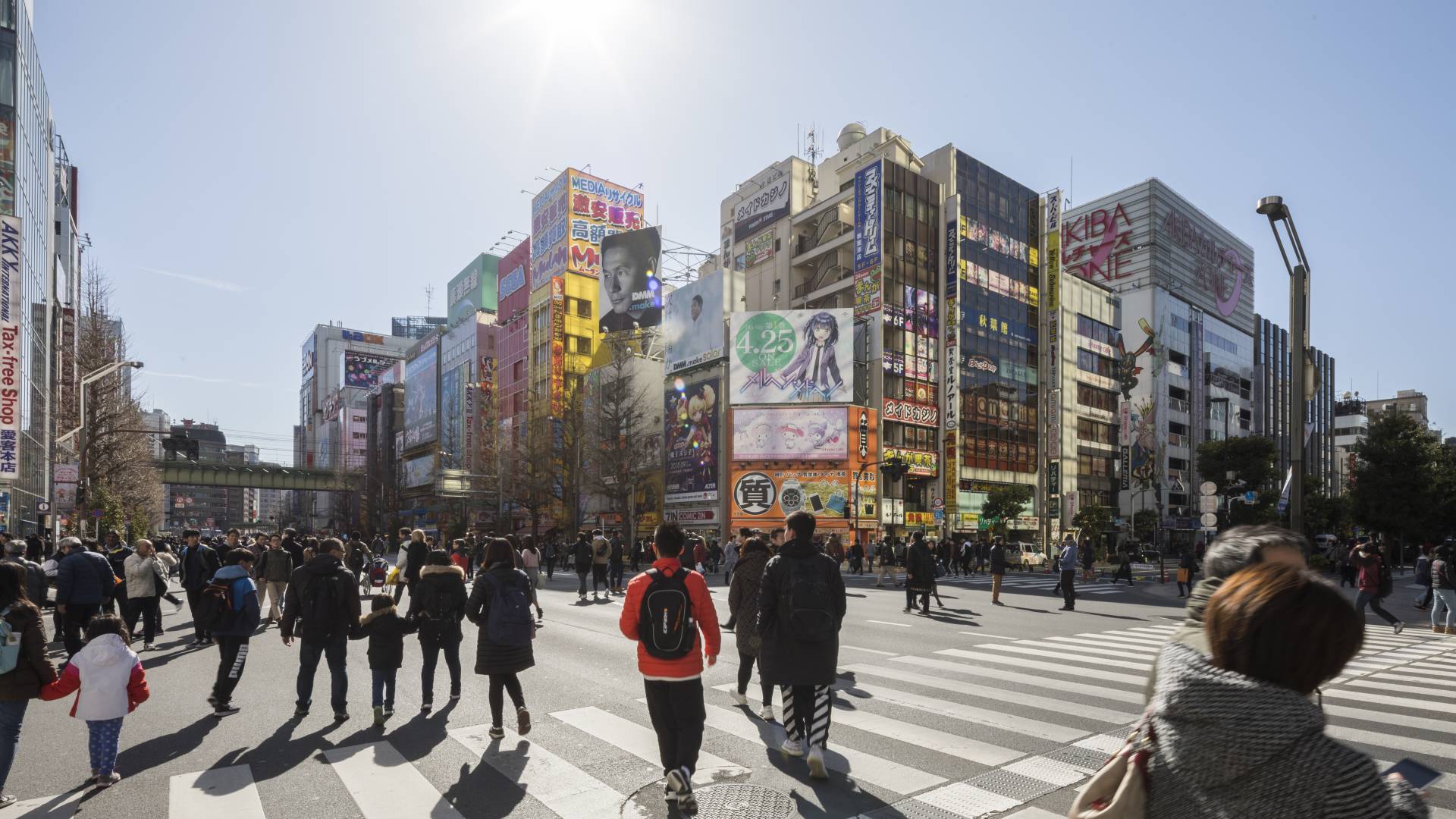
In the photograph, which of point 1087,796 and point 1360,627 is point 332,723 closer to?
point 1087,796

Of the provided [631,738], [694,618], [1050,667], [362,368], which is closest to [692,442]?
[1050,667]

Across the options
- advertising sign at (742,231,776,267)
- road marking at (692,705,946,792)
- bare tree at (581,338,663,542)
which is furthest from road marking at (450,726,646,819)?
advertising sign at (742,231,776,267)

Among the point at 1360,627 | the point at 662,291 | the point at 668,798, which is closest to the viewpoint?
the point at 1360,627

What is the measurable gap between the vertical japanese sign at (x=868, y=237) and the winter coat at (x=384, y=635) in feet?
149

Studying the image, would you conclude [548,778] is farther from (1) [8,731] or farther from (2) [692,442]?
(2) [692,442]

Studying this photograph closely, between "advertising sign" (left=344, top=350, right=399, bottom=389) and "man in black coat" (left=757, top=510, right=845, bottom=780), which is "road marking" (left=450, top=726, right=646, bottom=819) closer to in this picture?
"man in black coat" (left=757, top=510, right=845, bottom=780)

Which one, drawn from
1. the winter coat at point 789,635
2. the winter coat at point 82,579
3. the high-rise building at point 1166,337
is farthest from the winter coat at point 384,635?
the high-rise building at point 1166,337

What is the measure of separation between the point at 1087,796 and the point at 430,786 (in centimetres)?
501

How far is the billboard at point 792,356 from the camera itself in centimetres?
4947

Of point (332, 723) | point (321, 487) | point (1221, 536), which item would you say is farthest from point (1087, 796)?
point (321, 487)

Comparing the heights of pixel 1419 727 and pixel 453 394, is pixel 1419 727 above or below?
below

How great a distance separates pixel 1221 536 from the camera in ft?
12.0

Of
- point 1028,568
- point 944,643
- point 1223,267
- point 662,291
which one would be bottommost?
point 1028,568

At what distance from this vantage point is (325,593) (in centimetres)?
780
